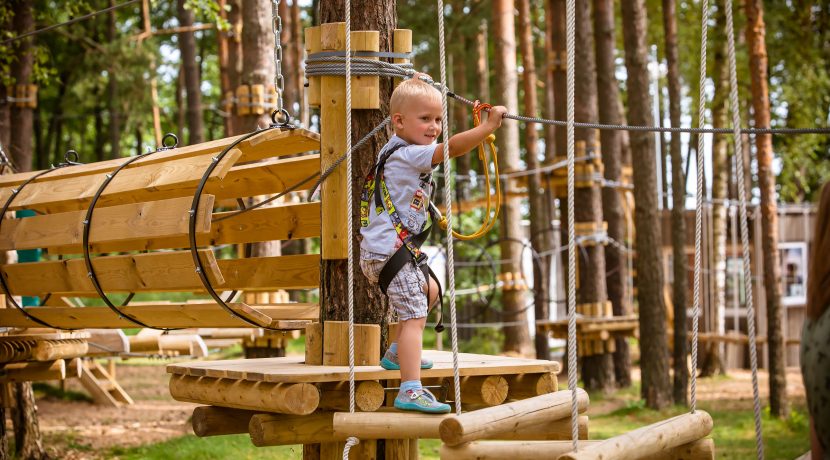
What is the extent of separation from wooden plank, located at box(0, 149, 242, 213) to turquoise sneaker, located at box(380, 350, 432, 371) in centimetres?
111

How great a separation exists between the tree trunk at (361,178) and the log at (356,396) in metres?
0.38

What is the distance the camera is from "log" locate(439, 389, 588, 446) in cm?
317

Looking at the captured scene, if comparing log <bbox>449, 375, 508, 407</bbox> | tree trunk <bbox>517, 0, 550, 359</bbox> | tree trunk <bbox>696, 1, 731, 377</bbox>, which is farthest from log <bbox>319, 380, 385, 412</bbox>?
tree trunk <bbox>696, 1, 731, 377</bbox>

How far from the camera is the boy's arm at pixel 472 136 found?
3.54m

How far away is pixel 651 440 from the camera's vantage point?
3.22 meters

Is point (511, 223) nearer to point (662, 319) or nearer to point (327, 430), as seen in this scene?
point (662, 319)

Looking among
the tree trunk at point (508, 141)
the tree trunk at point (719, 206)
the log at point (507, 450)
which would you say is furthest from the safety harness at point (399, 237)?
the tree trunk at point (719, 206)

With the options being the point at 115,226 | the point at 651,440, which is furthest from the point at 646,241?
the point at 651,440

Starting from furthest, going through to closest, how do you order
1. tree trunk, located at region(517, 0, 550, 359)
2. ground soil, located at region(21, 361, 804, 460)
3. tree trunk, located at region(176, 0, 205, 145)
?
tree trunk, located at region(176, 0, 205, 145) → tree trunk, located at region(517, 0, 550, 359) → ground soil, located at region(21, 361, 804, 460)

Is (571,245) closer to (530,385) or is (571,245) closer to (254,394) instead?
(530,385)

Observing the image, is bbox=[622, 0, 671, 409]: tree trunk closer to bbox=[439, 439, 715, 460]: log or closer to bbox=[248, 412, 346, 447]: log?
bbox=[248, 412, 346, 447]: log

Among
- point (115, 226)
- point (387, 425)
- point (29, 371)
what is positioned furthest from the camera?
point (29, 371)

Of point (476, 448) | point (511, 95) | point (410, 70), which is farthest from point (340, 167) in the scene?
point (511, 95)

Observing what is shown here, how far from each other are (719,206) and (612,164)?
372 cm
